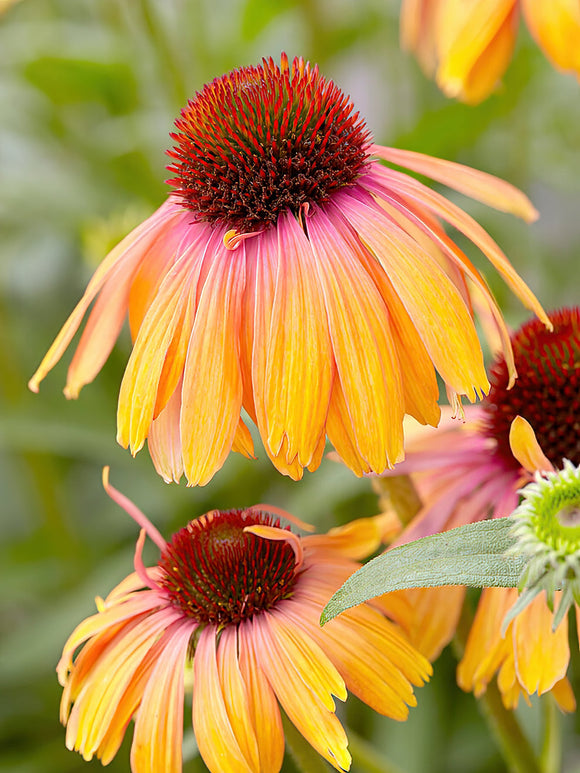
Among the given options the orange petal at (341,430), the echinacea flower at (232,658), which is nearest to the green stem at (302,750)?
the echinacea flower at (232,658)

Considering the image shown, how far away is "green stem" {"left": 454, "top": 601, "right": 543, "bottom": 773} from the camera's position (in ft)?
1.35

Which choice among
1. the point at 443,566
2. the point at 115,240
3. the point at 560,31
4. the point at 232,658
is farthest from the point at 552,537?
the point at 115,240

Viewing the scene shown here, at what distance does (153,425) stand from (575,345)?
0.71ft

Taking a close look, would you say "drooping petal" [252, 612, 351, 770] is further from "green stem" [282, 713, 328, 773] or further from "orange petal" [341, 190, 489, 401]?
"orange petal" [341, 190, 489, 401]

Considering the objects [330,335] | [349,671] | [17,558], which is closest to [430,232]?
[330,335]

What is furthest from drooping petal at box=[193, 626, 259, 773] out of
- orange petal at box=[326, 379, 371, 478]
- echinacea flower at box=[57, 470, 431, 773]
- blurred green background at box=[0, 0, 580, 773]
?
blurred green background at box=[0, 0, 580, 773]

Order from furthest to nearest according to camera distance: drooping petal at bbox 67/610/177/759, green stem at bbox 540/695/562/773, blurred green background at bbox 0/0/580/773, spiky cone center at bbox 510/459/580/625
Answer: blurred green background at bbox 0/0/580/773 < green stem at bbox 540/695/562/773 < drooping petal at bbox 67/610/177/759 < spiky cone center at bbox 510/459/580/625

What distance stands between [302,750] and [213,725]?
0.05 metres

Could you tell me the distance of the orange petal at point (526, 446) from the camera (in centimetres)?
34

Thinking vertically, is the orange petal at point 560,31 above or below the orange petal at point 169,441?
above

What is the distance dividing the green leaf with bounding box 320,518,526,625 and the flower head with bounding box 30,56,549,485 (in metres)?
0.03

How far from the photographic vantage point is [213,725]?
0.33 metres

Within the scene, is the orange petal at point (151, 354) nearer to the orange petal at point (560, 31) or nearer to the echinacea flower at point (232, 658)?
the echinacea flower at point (232, 658)

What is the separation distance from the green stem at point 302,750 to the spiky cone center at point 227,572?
5 cm
